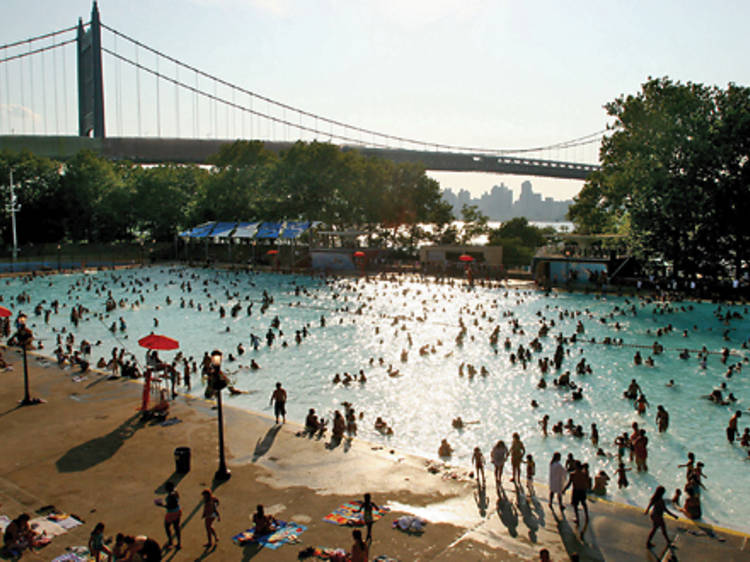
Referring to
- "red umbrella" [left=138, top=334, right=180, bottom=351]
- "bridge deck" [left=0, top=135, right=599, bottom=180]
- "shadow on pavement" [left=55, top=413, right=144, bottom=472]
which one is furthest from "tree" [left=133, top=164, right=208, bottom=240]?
"shadow on pavement" [left=55, top=413, right=144, bottom=472]

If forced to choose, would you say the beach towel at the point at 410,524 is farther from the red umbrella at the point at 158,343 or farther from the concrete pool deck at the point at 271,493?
the red umbrella at the point at 158,343

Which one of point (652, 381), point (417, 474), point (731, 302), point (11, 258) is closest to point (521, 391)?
point (652, 381)

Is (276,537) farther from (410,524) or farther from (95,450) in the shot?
(95,450)

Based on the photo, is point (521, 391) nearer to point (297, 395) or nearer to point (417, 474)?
point (297, 395)

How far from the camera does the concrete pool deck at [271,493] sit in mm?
9867

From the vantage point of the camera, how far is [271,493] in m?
11.9

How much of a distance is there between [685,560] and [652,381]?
17.1 m

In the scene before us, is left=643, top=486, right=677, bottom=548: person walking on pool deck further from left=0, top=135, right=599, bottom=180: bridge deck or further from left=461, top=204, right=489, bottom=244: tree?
left=0, top=135, right=599, bottom=180: bridge deck

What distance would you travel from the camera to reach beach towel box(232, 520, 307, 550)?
9.84 metres

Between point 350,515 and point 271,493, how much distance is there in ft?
6.59

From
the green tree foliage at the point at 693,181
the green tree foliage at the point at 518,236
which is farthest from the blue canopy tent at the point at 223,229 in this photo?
the green tree foliage at the point at 693,181

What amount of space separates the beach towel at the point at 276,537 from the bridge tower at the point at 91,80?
101 meters

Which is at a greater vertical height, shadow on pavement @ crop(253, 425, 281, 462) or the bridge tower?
the bridge tower

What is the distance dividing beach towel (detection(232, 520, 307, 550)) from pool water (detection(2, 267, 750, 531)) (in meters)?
7.01
